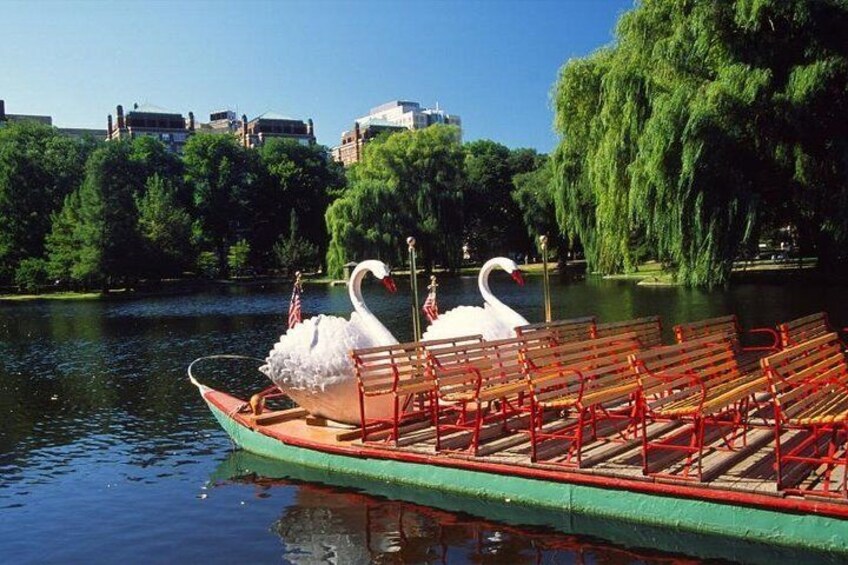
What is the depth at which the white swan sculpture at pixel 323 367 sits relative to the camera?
12055 mm

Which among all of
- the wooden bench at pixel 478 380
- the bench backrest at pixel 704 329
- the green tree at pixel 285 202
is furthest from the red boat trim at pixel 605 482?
the green tree at pixel 285 202

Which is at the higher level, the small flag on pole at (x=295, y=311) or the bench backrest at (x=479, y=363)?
the small flag on pole at (x=295, y=311)

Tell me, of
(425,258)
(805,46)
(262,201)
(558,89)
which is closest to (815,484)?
(805,46)

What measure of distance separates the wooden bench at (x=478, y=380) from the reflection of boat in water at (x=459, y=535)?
88cm

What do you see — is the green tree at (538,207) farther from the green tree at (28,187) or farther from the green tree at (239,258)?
the green tree at (28,187)

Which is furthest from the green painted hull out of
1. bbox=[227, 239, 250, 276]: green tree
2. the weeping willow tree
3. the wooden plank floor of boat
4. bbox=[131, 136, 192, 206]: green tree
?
bbox=[131, 136, 192, 206]: green tree

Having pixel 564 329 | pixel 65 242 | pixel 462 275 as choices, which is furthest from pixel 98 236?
pixel 564 329

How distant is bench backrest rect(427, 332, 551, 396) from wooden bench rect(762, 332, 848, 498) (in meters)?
3.27

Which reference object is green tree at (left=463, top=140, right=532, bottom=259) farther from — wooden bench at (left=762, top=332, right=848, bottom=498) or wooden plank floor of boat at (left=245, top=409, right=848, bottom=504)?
wooden bench at (left=762, top=332, right=848, bottom=498)

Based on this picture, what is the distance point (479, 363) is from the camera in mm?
11156

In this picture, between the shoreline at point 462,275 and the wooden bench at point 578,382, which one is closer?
the wooden bench at point 578,382

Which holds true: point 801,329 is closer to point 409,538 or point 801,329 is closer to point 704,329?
point 704,329

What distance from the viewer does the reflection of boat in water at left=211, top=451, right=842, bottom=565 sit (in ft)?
26.9

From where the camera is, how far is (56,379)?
23.6 metres
